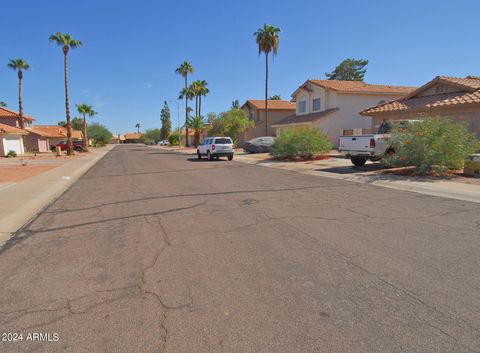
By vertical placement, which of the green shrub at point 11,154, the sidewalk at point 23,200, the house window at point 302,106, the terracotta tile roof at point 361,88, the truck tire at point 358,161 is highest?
the terracotta tile roof at point 361,88

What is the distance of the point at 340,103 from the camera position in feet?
111

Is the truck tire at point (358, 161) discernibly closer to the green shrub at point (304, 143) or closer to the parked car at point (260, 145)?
the green shrub at point (304, 143)

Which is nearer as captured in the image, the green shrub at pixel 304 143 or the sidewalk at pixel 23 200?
the sidewalk at pixel 23 200

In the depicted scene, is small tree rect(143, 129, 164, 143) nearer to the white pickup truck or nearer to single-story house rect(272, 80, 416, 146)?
single-story house rect(272, 80, 416, 146)

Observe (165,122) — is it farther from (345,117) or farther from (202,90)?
(345,117)

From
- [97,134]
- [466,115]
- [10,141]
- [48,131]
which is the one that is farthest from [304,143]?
[97,134]

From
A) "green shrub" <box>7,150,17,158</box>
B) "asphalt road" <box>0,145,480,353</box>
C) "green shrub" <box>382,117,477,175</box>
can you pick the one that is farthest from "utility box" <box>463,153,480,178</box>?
"green shrub" <box>7,150,17,158</box>

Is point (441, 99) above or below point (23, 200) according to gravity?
above

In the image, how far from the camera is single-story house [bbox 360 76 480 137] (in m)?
18.6

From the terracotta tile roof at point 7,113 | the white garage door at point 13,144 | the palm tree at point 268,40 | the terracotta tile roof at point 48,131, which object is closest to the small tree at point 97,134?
the terracotta tile roof at point 48,131

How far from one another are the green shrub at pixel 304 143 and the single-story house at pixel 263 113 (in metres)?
25.0

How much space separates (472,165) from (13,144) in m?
44.4

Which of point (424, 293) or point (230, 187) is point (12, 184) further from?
point (424, 293)

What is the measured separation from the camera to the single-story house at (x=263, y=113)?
49.8 metres
